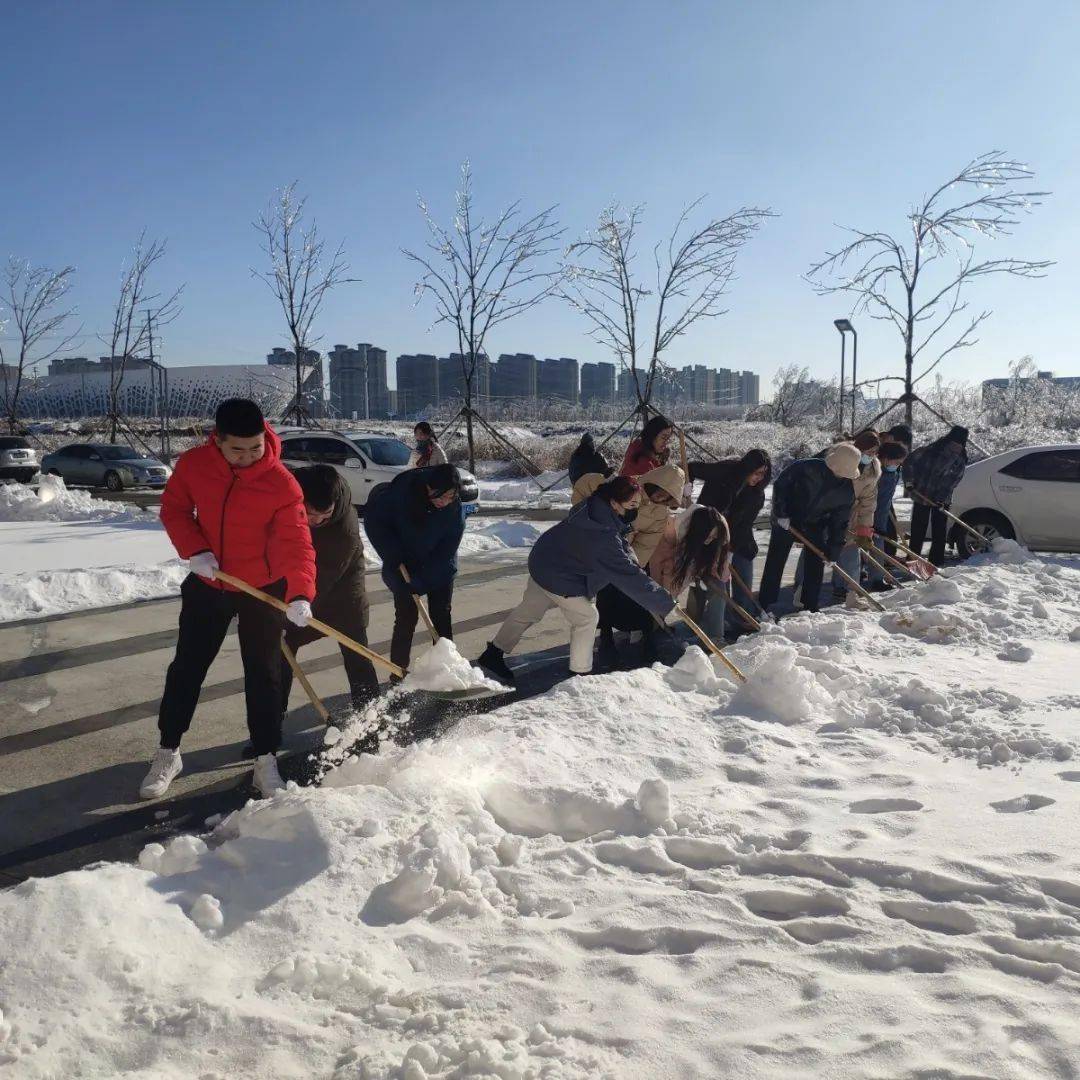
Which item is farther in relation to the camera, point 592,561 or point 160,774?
point 592,561

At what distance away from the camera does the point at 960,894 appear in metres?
2.85

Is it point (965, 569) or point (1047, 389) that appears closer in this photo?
point (965, 569)

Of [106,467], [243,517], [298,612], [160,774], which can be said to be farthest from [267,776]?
[106,467]

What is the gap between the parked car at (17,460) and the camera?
21.3 m

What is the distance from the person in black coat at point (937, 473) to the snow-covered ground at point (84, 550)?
4.79 m

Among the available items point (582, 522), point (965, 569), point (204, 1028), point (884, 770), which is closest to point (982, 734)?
point (884, 770)

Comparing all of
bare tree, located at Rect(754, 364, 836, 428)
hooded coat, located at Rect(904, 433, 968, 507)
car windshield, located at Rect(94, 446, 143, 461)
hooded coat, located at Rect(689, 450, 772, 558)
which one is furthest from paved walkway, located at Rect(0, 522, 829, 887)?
bare tree, located at Rect(754, 364, 836, 428)

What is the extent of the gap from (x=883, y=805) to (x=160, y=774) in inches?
117

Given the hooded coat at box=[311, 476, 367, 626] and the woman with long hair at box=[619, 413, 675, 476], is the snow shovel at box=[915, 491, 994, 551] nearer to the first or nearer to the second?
the woman with long hair at box=[619, 413, 675, 476]

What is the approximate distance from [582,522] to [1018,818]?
262 cm

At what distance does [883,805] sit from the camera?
11.8 feet

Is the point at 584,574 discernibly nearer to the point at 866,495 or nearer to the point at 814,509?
the point at 814,509

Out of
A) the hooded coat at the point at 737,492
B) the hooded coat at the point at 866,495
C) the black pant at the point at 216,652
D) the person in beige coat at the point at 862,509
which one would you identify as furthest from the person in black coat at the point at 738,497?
the black pant at the point at 216,652

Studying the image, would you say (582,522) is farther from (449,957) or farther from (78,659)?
(78,659)
